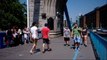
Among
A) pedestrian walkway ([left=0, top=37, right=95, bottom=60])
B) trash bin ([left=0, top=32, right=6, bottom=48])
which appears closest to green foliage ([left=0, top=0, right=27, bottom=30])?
trash bin ([left=0, top=32, right=6, bottom=48])

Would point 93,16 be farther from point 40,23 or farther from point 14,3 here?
point 40,23

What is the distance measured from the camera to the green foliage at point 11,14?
6309 cm

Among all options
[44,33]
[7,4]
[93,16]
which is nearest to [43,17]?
[44,33]

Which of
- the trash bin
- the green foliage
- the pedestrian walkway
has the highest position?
the green foliage

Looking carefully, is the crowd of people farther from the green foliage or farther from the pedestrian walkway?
the green foliage

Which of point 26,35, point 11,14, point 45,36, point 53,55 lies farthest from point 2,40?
point 11,14

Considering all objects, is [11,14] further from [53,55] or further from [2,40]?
[53,55]

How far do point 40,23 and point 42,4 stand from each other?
2.27m

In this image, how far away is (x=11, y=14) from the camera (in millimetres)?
65750

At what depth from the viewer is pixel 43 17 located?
34531 millimetres

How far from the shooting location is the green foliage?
63.1 meters

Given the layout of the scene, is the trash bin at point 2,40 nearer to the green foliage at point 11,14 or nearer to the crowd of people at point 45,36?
the crowd of people at point 45,36

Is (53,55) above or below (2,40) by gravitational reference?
below

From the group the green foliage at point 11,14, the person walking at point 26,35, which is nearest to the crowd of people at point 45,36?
the person walking at point 26,35
